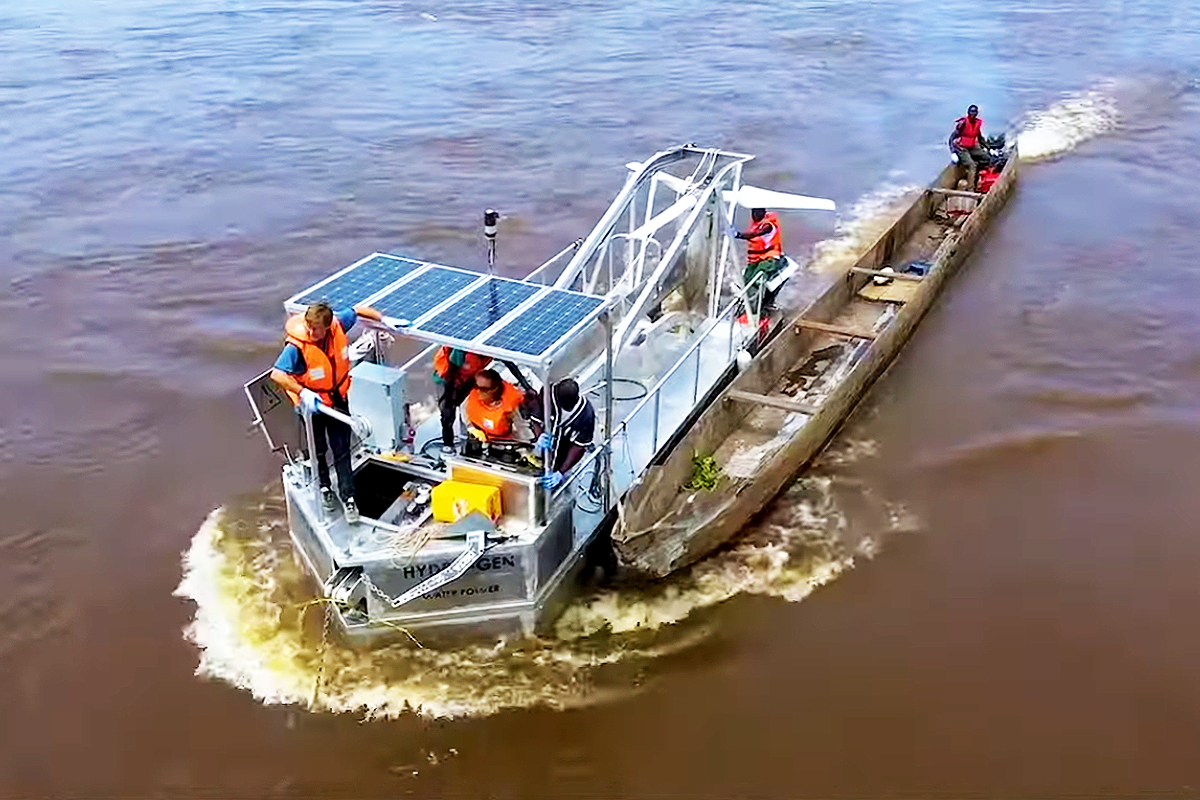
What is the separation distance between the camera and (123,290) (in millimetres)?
A: 15508

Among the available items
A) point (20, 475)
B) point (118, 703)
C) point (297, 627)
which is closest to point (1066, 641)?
point (297, 627)

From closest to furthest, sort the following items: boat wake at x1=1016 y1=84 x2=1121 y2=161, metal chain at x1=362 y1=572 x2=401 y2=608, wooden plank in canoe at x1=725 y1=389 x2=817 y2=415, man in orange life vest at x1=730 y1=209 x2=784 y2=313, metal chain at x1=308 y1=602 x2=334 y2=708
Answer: metal chain at x1=362 y1=572 x2=401 y2=608, metal chain at x1=308 y1=602 x2=334 y2=708, wooden plank in canoe at x1=725 y1=389 x2=817 y2=415, man in orange life vest at x1=730 y1=209 x2=784 y2=313, boat wake at x1=1016 y1=84 x2=1121 y2=161

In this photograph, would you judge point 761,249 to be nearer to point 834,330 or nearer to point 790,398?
point 834,330

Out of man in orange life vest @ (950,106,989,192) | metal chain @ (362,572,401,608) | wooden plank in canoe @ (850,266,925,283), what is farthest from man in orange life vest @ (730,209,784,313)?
man in orange life vest @ (950,106,989,192)

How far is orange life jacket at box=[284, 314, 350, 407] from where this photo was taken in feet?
27.3

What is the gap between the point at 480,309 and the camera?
8820 mm

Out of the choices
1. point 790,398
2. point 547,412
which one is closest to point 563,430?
point 547,412

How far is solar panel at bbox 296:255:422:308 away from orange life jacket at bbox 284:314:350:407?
0.37m

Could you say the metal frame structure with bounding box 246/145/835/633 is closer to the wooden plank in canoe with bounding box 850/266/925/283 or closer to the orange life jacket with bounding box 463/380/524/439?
the orange life jacket with bounding box 463/380/524/439

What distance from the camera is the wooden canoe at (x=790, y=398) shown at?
384 inches

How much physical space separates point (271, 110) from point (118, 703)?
1594 cm

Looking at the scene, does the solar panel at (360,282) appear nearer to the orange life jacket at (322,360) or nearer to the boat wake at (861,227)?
the orange life jacket at (322,360)

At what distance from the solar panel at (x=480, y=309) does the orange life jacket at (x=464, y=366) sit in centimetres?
45

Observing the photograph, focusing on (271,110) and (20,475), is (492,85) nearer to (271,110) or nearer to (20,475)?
(271,110)
